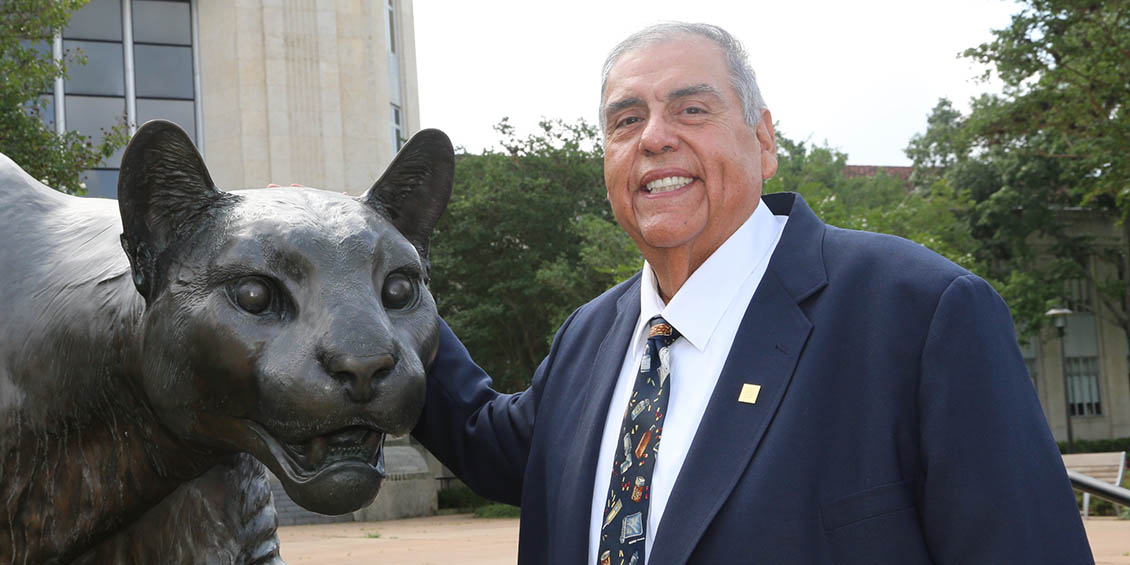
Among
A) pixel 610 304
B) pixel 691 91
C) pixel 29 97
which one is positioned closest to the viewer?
pixel 691 91

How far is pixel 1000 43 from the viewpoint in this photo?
20484 millimetres

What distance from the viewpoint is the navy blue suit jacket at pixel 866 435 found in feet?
6.77

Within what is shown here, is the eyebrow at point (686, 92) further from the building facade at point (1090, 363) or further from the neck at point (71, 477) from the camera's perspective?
the building facade at point (1090, 363)

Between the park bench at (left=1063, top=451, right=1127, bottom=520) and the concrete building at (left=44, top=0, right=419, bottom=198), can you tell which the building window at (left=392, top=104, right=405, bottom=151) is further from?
the park bench at (left=1063, top=451, right=1127, bottom=520)

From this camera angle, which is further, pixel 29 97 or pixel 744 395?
pixel 29 97

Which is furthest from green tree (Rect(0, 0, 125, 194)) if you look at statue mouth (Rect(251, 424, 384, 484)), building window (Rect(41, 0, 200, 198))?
statue mouth (Rect(251, 424, 384, 484))

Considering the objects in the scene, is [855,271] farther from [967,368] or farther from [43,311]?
[43,311]

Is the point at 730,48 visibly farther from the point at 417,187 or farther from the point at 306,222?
the point at 306,222

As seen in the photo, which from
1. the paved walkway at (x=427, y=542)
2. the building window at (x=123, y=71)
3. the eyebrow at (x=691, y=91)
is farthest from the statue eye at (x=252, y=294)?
the building window at (x=123, y=71)

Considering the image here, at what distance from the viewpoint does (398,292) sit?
1878 millimetres

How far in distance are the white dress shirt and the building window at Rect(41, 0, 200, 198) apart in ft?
77.6

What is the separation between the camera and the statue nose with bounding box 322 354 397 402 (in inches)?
64.9

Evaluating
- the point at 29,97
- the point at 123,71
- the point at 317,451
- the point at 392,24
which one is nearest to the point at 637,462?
the point at 317,451

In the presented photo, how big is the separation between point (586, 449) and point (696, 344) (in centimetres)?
40
